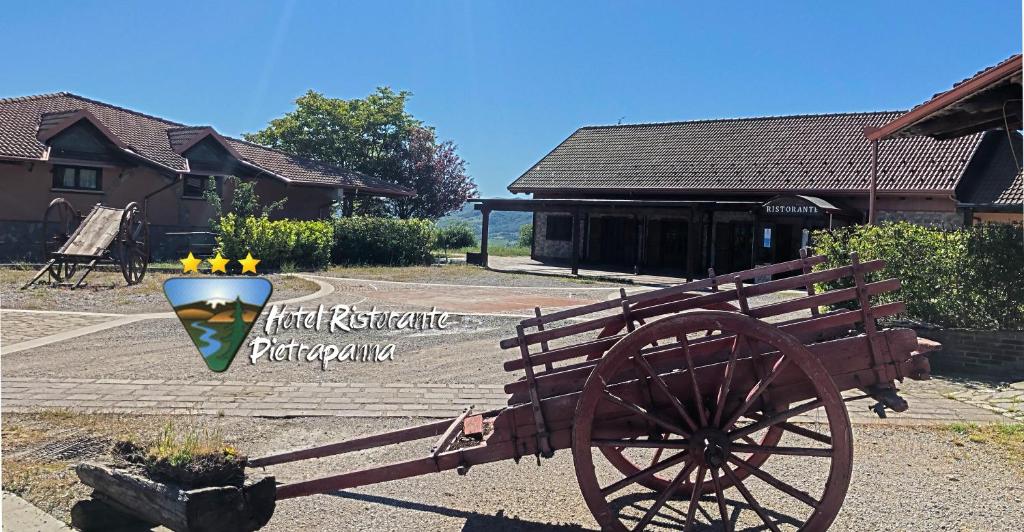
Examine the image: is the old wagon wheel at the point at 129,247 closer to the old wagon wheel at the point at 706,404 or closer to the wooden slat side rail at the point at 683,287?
the wooden slat side rail at the point at 683,287

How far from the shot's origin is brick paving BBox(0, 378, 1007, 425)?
21.0 feet

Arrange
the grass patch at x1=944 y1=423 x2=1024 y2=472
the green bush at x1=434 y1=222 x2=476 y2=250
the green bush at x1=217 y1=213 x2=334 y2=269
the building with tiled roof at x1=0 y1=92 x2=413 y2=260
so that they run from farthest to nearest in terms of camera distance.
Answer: the green bush at x1=434 y1=222 x2=476 y2=250 → the building with tiled roof at x1=0 y1=92 x2=413 y2=260 → the green bush at x1=217 y1=213 x2=334 y2=269 → the grass patch at x1=944 y1=423 x2=1024 y2=472

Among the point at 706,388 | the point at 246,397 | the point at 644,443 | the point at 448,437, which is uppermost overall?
the point at 706,388

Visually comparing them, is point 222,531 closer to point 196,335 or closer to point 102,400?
point 102,400

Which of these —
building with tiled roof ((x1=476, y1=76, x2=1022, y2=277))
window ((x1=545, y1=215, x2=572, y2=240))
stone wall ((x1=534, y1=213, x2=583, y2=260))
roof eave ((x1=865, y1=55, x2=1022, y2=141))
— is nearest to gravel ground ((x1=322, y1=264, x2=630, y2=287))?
building with tiled roof ((x1=476, y1=76, x2=1022, y2=277))

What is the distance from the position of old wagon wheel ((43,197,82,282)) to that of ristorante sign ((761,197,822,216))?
17797mm

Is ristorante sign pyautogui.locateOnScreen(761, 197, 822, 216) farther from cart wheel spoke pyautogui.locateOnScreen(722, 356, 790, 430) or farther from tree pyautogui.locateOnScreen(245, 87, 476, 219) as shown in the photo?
tree pyautogui.locateOnScreen(245, 87, 476, 219)

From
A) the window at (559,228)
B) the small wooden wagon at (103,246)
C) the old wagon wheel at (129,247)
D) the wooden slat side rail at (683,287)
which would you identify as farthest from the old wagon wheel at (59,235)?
the window at (559,228)

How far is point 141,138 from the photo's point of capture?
2617 cm

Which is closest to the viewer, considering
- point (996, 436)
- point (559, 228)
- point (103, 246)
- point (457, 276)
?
point (996, 436)

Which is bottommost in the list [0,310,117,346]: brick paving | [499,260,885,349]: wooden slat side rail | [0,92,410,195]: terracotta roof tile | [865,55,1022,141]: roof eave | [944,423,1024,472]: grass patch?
[0,310,117,346]: brick paving

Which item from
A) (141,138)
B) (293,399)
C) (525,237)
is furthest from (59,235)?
(525,237)

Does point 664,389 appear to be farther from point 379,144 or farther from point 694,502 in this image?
point 379,144

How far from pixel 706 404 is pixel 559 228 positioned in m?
27.4
